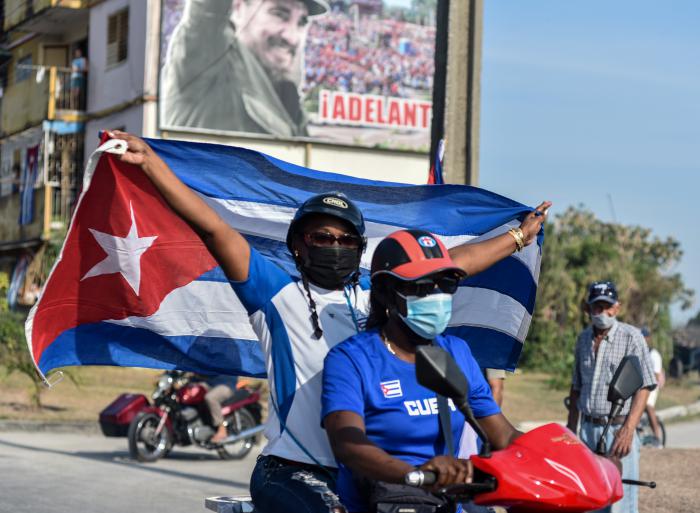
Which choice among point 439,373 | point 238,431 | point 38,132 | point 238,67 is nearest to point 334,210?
point 439,373

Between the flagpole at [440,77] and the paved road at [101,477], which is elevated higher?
the flagpole at [440,77]

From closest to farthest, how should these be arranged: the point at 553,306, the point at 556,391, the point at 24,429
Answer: the point at 24,429
the point at 556,391
the point at 553,306

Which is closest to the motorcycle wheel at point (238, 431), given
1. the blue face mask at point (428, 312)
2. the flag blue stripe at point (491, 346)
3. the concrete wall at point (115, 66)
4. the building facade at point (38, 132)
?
the flag blue stripe at point (491, 346)

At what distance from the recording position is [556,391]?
30969mm

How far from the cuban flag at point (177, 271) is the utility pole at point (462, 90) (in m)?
2.82

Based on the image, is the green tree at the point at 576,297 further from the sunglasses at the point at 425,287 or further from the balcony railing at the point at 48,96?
the sunglasses at the point at 425,287

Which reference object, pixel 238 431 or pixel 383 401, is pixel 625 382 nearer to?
pixel 383 401

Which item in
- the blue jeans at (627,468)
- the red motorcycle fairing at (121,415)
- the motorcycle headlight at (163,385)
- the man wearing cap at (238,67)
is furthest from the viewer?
the man wearing cap at (238,67)

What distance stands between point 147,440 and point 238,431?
4.39ft

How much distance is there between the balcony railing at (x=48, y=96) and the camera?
3750 centimetres

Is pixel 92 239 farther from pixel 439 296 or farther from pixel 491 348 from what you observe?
pixel 439 296

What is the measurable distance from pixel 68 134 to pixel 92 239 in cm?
3237

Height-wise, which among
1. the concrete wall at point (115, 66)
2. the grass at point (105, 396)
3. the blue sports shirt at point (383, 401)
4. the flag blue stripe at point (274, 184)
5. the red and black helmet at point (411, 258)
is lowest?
the grass at point (105, 396)

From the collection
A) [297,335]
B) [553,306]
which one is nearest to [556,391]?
[553,306]
